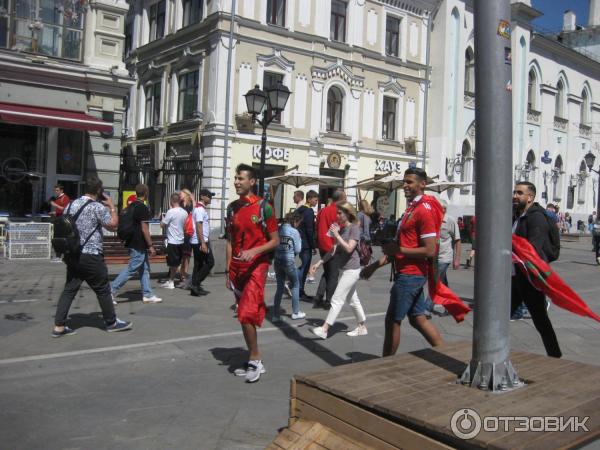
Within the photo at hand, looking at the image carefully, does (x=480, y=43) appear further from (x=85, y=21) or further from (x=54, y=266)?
(x=85, y=21)

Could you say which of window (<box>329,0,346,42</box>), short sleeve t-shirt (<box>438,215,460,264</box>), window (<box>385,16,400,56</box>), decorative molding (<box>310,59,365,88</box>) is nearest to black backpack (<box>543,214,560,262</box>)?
short sleeve t-shirt (<box>438,215,460,264</box>)

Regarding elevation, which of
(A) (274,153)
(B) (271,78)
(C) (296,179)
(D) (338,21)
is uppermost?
(D) (338,21)

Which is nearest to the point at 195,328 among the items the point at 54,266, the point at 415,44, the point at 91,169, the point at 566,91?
the point at 54,266

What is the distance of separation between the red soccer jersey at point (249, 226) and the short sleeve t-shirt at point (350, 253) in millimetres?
2174

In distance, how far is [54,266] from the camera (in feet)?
44.2

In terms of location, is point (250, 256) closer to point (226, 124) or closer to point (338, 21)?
point (226, 124)

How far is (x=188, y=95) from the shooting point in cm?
2480

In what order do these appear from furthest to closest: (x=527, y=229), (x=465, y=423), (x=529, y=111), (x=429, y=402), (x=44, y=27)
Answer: (x=529, y=111), (x=44, y=27), (x=527, y=229), (x=429, y=402), (x=465, y=423)

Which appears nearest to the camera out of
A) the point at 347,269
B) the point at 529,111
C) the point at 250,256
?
the point at 250,256

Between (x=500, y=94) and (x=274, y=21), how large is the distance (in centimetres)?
2218

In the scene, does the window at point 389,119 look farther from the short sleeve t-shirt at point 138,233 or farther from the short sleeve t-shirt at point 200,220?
the short sleeve t-shirt at point 138,233

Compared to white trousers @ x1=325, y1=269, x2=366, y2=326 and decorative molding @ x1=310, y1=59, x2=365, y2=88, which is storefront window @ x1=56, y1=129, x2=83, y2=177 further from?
white trousers @ x1=325, y1=269, x2=366, y2=326

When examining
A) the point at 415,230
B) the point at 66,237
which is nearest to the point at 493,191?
the point at 415,230

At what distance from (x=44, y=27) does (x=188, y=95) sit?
8.99 metres
